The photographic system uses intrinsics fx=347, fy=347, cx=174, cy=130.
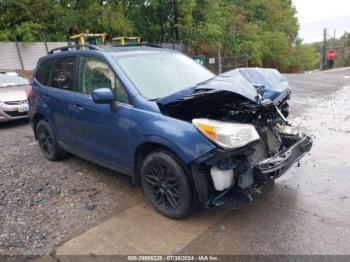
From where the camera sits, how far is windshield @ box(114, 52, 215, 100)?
13.4 feet

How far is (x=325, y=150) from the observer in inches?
235

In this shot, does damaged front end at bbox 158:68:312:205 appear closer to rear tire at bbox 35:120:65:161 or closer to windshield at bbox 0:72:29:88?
rear tire at bbox 35:120:65:161

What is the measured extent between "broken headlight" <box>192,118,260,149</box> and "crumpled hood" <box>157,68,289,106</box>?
28cm

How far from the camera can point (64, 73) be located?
5102 millimetres

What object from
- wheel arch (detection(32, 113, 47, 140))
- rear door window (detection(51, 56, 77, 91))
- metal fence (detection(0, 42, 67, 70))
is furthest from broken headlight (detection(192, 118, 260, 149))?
metal fence (detection(0, 42, 67, 70))

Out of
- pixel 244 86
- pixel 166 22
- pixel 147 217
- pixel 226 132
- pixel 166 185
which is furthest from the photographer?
pixel 166 22

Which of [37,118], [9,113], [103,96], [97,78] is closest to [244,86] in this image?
[103,96]

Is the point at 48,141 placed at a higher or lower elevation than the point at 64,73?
lower

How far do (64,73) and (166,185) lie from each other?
8.19 feet

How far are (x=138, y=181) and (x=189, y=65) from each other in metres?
1.83

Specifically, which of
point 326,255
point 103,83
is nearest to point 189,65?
point 103,83

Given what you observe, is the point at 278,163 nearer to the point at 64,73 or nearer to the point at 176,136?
the point at 176,136

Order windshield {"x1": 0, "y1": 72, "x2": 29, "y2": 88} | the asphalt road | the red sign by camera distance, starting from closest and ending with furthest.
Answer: the asphalt road
windshield {"x1": 0, "y1": 72, "x2": 29, "y2": 88}
the red sign

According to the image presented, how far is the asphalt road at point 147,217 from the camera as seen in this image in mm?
3322
